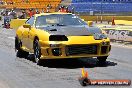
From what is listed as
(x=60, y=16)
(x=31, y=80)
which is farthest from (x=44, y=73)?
(x=60, y=16)

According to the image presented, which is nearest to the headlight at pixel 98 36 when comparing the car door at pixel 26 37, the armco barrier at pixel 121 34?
the car door at pixel 26 37

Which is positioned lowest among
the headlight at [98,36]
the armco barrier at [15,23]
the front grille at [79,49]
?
the armco barrier at [15,23]

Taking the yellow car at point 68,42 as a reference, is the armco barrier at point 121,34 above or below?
below

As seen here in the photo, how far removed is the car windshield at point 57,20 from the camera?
12.0 m

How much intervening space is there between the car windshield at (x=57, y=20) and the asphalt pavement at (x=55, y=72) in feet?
3.50

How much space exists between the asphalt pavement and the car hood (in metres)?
0.85

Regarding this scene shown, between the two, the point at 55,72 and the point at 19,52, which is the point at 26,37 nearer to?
the point at 19,52

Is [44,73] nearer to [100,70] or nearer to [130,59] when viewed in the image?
[100,70]

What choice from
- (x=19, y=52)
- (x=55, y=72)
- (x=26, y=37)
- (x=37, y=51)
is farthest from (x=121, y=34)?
(x=55, y=72)

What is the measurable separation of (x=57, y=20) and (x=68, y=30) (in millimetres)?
1210

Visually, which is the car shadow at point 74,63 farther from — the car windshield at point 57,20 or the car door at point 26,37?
the car windshield at point 57,20

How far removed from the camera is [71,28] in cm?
1116

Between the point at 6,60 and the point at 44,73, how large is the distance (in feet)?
10.8

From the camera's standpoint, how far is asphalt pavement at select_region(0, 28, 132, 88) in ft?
27.2
